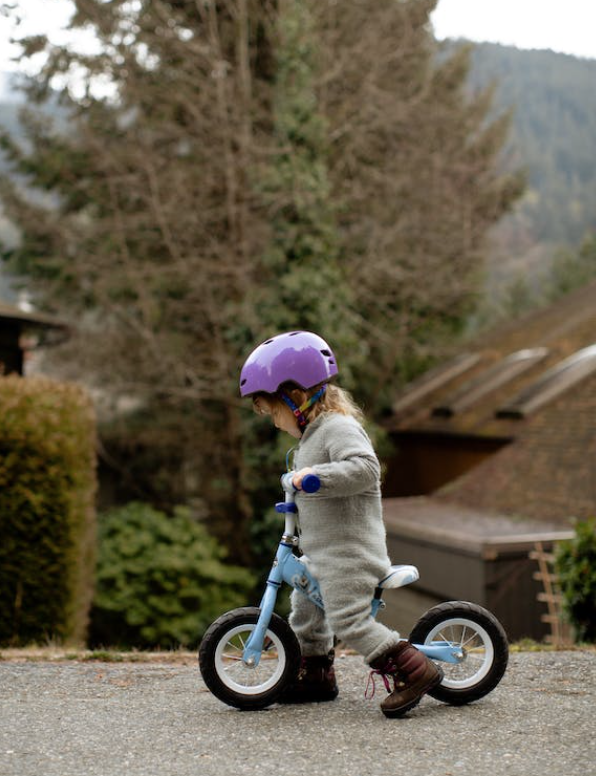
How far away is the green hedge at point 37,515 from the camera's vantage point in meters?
7.01

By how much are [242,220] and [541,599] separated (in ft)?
29.4

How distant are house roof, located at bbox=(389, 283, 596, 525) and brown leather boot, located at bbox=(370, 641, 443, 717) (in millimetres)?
11607

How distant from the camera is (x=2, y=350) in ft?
57.0

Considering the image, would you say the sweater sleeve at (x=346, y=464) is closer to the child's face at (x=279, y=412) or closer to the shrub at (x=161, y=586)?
the child's face at (x=279, y=412)

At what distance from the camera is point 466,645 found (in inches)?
164

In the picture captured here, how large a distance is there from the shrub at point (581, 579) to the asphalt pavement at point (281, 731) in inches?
97.7

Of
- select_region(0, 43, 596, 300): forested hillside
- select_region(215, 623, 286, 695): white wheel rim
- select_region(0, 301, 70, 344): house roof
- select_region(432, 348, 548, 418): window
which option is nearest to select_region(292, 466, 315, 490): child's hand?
select_region(215, 623, 286, 695): white wheel rim

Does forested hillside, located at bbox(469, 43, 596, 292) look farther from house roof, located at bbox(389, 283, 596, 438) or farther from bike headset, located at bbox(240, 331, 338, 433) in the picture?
bike headset, located at bbox(240, 331, 338, 433)

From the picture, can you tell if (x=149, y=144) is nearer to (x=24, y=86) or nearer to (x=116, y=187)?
(x=116, y=187)

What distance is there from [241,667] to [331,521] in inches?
35.8

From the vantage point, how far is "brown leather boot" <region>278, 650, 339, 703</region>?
4176 millimetres

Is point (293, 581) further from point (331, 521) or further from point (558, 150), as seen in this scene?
point (558, 150)

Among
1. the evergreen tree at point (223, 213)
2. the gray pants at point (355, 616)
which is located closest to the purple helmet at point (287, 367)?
the gray pants at point (355, 616)

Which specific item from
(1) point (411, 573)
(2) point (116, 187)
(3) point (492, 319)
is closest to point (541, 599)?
(1) point (411, 573)
